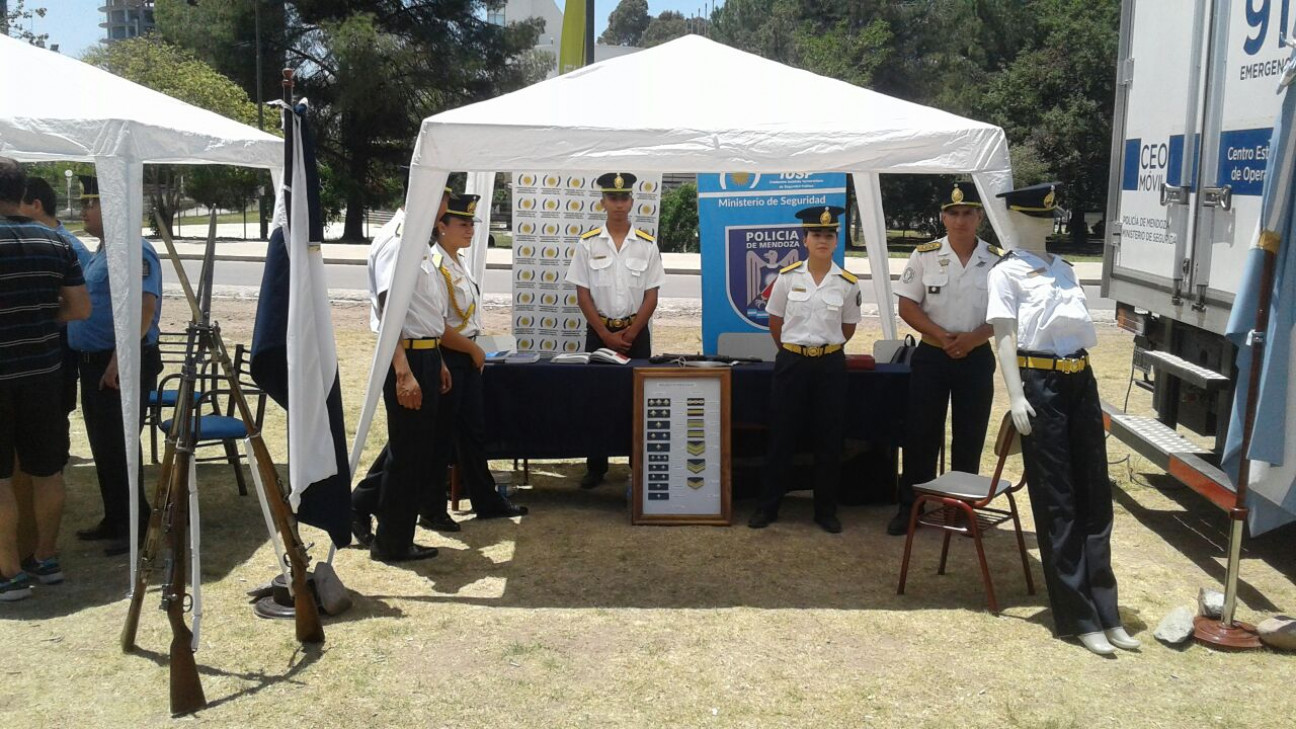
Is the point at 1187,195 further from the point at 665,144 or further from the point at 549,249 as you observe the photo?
the point at 549,249

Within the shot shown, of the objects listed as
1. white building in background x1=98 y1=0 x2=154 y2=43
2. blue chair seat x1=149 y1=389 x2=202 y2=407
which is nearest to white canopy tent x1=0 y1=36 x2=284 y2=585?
blue chair seat x1=149 y1=389 x2=202 y2=407

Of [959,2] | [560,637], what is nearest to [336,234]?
[959,2]

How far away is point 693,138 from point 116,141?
2.52m

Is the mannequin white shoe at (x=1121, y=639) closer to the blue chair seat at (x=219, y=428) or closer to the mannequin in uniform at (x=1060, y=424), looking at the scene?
the mannequin in uniform at (x=1060, y=424)

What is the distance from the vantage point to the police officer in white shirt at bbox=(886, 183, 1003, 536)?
18.6ft

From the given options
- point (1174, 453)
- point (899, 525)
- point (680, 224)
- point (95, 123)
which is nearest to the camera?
point (95, 123)

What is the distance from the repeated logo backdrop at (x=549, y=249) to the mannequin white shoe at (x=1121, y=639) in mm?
4381

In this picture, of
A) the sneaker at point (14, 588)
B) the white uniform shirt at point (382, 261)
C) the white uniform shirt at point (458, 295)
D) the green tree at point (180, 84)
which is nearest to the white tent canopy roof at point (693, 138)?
the white uniform shirt at point (382, 261)

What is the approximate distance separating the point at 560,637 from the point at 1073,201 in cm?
3138

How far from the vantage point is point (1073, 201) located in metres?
32.5

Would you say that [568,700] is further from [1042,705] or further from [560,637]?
[1042,705]

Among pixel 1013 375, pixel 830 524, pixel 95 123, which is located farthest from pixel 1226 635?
pixel 95 123

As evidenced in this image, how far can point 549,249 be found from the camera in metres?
8.06

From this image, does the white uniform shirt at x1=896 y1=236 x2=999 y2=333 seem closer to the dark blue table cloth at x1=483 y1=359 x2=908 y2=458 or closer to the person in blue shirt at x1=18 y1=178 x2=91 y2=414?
the dark blue table cloth at x1=483 y1=359 x2=908 y2=458
